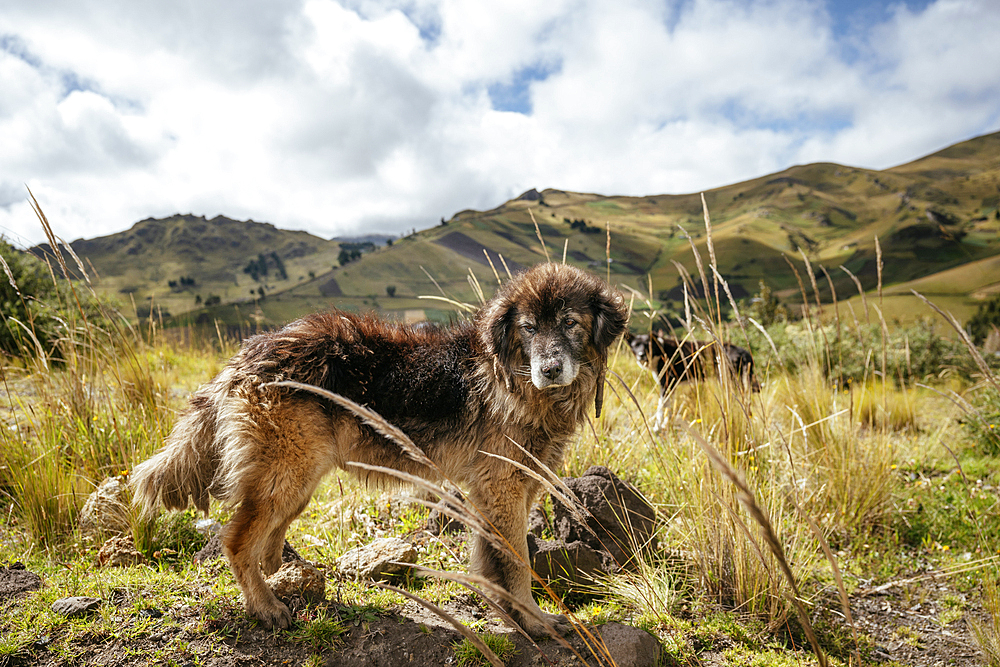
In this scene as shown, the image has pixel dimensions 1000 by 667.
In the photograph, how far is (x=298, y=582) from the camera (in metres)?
2.97

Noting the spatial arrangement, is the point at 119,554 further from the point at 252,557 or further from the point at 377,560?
the point at 377,560

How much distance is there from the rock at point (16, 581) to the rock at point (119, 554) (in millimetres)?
318

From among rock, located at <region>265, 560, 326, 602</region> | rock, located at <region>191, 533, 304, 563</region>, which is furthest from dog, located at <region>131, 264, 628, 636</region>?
rock, located at <region>191, 533, 304, 563</region>

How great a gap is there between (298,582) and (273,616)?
249mm

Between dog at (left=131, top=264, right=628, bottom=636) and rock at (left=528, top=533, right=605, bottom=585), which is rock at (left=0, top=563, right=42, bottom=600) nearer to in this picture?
dog at (left=131, top=264, right=628, bottom=636)

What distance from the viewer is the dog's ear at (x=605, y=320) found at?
9.68 feet

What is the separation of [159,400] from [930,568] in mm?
6800

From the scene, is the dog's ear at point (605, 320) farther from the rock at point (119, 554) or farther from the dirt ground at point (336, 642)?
the rock at point (119, 554)

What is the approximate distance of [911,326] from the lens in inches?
476

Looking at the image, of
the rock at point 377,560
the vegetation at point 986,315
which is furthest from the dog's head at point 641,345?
the vegetation at point 986,315

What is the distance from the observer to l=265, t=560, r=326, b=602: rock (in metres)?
2.95

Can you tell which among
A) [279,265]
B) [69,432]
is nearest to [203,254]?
[279,265]

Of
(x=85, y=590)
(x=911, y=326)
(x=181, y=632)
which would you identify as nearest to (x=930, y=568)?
(x=181, y=632)

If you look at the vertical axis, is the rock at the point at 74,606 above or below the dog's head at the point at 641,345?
below
